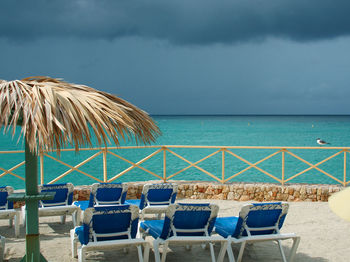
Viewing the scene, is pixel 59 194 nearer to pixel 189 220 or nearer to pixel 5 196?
pixel 5 196

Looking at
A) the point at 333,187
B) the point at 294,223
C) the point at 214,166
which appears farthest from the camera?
the point at 214,166

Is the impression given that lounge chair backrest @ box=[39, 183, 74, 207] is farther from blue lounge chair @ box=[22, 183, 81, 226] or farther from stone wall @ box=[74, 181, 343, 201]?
stone wall @ box=[74, 181, 343, 201]

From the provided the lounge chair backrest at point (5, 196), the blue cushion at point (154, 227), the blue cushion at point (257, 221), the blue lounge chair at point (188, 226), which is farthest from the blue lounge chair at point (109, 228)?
the lounge chair backrest at point (5, 196)

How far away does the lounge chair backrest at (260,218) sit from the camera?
4.68m

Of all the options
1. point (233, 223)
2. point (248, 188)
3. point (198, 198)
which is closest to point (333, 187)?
point (248, 188)

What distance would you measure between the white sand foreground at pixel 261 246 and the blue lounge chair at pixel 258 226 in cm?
46

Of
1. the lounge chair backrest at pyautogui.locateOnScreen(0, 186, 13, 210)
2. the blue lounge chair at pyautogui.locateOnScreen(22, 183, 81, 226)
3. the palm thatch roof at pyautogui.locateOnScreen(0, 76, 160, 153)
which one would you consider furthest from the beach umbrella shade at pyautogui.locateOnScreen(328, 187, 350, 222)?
the lounge chair backrest at pyautogui.locateOnScreen(0, 186, 13, 210)

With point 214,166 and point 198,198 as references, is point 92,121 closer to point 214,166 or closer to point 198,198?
point 198,198

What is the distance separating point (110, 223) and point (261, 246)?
226 cm

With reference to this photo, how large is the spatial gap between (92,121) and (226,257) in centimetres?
254

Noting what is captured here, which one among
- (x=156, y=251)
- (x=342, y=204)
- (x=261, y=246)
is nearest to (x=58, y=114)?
(x=156, y=251)

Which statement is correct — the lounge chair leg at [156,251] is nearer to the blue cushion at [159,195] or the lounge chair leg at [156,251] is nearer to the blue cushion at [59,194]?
the blue cushion at [159,195]

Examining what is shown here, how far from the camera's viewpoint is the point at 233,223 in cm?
538

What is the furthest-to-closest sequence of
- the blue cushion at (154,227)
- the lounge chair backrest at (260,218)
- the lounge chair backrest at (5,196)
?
the lounge chair backrest at (5,196) < the blue cushion at (154,227) < the lounge chair backrest at (260,218)
